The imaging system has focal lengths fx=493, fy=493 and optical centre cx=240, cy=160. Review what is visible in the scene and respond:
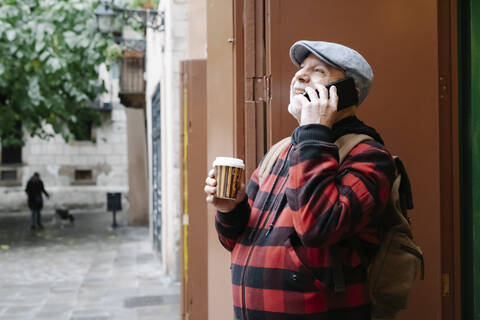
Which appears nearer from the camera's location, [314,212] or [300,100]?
[314,212]

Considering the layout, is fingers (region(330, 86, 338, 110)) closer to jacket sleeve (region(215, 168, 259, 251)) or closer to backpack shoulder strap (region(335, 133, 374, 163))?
backpack shoulder strap (region(335, 133, 374, 163))

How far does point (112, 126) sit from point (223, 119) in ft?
73.5

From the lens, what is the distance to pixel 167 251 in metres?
8.62

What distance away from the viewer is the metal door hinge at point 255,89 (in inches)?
97.7

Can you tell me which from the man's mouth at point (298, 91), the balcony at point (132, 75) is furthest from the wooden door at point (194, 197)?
the balcony at point (132, 75)

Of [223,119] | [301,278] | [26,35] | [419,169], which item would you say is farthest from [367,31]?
[26,35]

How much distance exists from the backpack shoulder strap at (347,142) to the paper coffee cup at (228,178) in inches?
14.9

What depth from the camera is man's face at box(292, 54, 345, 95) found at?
1795mm

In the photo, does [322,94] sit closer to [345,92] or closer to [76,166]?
[345,92]

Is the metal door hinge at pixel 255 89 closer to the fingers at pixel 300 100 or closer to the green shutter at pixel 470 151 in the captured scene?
the fingers at pixel 300 100

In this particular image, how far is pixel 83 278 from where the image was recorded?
857cm

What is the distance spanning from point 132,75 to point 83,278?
6.41 meters

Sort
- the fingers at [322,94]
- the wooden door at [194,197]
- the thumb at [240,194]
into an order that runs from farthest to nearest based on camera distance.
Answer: the wooden door at [194,197] < the thumb at [240,194] < the fingers at [322,94]

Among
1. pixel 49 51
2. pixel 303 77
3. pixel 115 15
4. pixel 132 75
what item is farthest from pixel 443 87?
pixel 132 75
